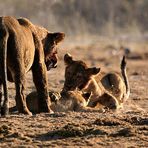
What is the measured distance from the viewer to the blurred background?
317ft

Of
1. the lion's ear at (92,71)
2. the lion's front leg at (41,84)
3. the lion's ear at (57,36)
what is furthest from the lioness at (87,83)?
the lion's front leg at (41,84)

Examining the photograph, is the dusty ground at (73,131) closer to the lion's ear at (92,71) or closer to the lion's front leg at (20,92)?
the lion's front leg at (20,92)

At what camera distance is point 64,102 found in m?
12.1

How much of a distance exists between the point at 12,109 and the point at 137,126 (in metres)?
2.92

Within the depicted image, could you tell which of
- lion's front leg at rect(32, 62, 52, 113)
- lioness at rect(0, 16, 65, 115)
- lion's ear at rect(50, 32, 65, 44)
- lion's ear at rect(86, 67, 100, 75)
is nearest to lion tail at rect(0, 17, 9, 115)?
lioness at rect(0, 16, 65, 115)

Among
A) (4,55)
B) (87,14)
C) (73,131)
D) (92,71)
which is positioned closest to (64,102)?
(92,71)

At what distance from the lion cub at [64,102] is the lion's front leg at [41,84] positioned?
476 mm

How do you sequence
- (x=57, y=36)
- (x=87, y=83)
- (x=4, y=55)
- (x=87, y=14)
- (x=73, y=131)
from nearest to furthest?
(x=73, y=131) → (x=4, y=55) → (x=57, y=36) → (x=87, y=83) → (x=87, y=14)

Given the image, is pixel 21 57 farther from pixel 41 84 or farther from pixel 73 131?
pixel 73 131

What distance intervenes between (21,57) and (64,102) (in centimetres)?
232

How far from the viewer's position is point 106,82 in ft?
51.0

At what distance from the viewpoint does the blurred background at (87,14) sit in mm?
96688

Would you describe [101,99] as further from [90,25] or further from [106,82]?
[90,25]

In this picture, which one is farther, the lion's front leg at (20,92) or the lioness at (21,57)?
the lion's front leg at (20,92)
